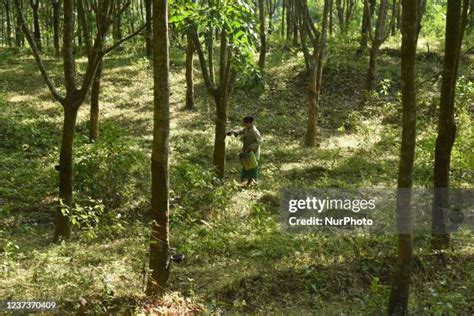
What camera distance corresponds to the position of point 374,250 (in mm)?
7430

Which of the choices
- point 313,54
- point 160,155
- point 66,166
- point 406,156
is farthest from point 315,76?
point 160,155

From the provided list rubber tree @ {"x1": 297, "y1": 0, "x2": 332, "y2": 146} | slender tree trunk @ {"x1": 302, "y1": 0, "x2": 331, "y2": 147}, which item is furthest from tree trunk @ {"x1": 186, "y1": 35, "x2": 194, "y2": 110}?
slender tree trunk @ {"x1": 302, "y1": 0, "x2": 331, "y2": 147}

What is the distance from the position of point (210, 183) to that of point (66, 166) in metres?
3.20

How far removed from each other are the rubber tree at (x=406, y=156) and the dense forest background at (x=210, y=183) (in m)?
0.02

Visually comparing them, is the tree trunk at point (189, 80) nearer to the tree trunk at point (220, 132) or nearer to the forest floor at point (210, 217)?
the forest floor at point (210, 217)

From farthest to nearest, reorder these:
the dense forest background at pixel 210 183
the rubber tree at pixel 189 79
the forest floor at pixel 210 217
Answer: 1. the rubber tree at pixel 189 79
2. the forest floor at pixel 210 217
3. the dense forest background at pixel 210 183

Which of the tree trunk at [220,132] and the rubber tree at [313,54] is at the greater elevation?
the rubber tree at [313,54]

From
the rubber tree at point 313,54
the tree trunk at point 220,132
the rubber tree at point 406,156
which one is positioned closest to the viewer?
the rubber tree at point 406,156

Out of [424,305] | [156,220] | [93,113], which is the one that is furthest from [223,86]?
[424,305]

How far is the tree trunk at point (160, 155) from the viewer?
4.98 metres

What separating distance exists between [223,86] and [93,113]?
4437 mm

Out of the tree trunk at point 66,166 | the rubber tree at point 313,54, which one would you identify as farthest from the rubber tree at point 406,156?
the rubber tree at point 313,54

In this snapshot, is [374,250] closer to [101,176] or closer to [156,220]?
[156,220]

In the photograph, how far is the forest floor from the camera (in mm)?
5984
